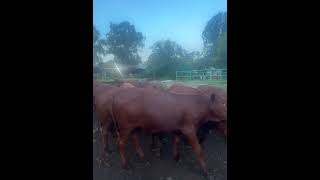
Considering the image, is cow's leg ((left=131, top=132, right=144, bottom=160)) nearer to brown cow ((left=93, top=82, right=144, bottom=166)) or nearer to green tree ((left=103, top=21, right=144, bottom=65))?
brown cow ((left=93, top=82, right=144, bottom=166))

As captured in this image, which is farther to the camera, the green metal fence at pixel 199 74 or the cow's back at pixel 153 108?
the cow's back at pixel 153 108

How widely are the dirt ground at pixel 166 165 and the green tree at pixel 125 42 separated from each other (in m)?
0.42

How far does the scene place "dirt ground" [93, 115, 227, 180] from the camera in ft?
5.24

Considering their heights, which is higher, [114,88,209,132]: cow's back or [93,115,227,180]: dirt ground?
[114,88,209,132]: cow's back

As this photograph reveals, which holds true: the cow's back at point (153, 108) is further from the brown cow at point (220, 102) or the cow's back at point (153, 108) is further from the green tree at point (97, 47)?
the green tree at point (97, 47)

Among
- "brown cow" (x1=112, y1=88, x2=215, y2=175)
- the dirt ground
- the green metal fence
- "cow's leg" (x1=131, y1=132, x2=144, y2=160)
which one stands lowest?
the dirt ground

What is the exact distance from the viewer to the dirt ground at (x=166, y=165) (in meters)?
1.60

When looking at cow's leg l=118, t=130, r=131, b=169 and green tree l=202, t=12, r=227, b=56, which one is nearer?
green tree l=202, t=12, r=227, b=56

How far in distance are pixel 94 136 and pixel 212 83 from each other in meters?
0.63

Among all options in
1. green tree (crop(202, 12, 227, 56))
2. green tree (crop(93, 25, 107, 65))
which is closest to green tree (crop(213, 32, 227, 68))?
green tree (crop(202, 12, 227, 56))

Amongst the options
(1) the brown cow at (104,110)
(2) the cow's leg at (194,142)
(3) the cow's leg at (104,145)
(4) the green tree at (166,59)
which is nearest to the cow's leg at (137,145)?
(1) the brown cow at (104,110)

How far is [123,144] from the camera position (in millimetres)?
1693

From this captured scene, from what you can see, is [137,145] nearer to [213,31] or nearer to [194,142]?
[194,142]
